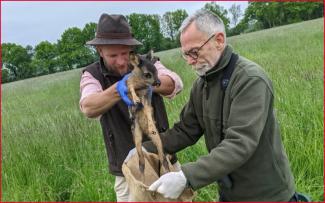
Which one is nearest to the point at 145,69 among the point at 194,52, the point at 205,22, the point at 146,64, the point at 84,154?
the point at 146,64

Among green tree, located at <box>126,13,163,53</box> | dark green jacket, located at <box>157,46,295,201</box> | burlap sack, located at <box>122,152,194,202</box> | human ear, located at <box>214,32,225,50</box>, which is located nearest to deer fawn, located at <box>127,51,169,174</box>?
burlap sack, located at <box>122,152,194,202</box>

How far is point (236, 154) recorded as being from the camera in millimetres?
2186

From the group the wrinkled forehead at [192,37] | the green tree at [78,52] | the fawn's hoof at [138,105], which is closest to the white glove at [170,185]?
the fawn's hoof at [138,105]

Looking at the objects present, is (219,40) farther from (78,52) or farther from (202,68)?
(78,52)

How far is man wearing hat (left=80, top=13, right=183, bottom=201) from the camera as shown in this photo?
9.00ft

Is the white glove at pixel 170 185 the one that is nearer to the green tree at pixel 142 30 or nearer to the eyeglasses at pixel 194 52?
the eyeglasses at pixel 194 52

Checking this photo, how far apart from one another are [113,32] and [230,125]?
111 cm

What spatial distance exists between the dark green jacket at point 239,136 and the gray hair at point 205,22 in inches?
6.1

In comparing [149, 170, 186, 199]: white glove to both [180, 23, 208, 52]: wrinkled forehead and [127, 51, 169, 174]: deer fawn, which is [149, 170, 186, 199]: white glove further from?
[180, 23, 208, 52]: wrinkled forehead

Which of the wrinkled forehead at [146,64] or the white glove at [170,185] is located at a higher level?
the wrinkled forehead at [146,64]

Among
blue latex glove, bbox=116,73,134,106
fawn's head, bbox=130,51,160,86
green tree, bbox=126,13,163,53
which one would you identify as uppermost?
green tree, bbox=126,13,163,53

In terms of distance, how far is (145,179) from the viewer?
2549mm

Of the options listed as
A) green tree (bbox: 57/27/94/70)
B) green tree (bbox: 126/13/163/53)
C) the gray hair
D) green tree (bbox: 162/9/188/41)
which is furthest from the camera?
green tree (bbox: 162/9/188/41)

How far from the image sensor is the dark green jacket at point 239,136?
221cm
